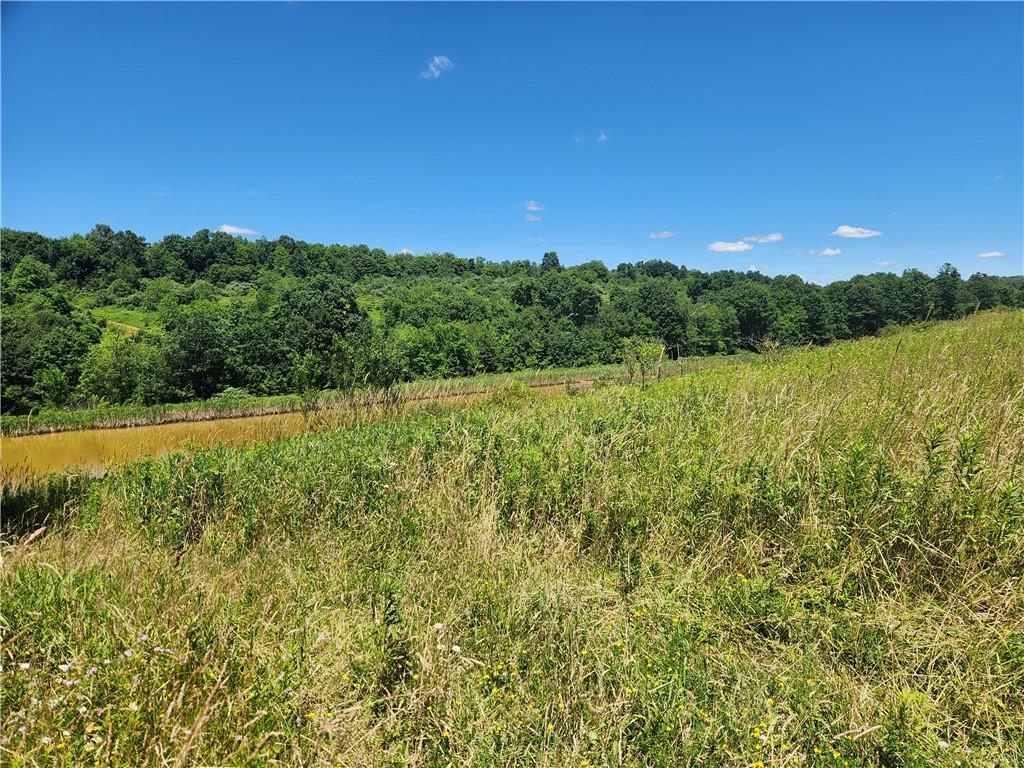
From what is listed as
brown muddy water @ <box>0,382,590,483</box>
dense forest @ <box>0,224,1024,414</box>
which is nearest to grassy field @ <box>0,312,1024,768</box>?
brown muddy water @ <box>0,382,590,483</box>

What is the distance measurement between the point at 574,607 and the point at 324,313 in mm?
50397

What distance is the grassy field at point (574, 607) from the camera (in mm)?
1856

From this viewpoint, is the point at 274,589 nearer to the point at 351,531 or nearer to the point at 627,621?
the point at 351,531

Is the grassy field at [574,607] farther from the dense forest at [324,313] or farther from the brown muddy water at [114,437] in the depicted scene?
the dense forest at [324,313]

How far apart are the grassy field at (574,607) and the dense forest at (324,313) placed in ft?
31.4

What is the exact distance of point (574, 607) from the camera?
8.89 ft

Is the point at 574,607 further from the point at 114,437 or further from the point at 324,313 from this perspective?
the point at 324,313

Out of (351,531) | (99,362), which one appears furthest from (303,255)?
(351,531)

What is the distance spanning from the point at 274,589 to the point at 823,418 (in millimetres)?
4761

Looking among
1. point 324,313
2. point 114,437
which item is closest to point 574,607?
point 114,437

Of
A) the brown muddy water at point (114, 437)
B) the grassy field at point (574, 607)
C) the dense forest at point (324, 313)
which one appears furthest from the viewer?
the dense forest at point (324, 313)

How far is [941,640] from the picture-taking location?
2.33m

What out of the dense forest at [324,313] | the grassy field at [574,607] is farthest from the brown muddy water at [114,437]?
the grassy field at [574,607]

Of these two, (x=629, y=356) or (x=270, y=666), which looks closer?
(x=270, y=666)
